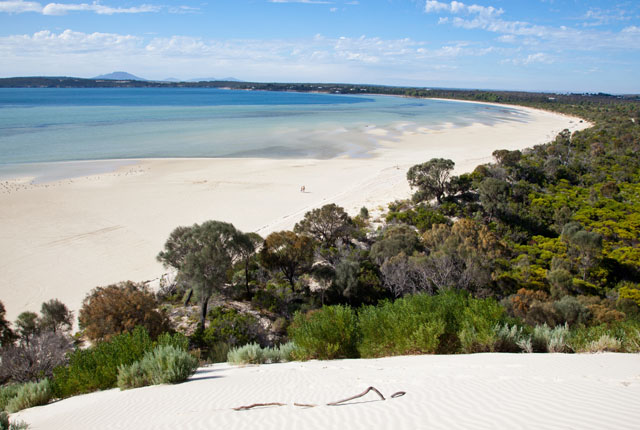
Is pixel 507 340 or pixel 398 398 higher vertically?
pixel 398 398

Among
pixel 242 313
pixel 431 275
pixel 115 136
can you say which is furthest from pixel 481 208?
pixel 115 136

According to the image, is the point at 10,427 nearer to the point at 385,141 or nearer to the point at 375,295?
the point at 375,295

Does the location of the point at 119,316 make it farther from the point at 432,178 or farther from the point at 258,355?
the point at 432,178

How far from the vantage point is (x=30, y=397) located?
5934 millimetres

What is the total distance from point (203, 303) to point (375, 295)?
19.2ft

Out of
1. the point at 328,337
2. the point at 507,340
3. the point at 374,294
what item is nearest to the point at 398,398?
the point at 328,337

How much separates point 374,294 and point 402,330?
6097mm

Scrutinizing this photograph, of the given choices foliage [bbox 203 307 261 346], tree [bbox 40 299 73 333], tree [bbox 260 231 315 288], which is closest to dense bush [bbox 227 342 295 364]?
foliage [bbox 203 307 261 346]

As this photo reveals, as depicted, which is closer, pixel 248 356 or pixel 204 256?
pixel 248 356

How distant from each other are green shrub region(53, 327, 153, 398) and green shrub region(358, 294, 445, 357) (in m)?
4.09

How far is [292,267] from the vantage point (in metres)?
14.1

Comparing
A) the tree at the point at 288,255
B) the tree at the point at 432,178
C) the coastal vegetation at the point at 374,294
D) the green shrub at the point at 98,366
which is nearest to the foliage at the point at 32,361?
the coastal vegetation at the point at 374,294

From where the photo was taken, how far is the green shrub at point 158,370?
19.3 ft

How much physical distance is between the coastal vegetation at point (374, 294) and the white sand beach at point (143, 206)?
3.25 meters
